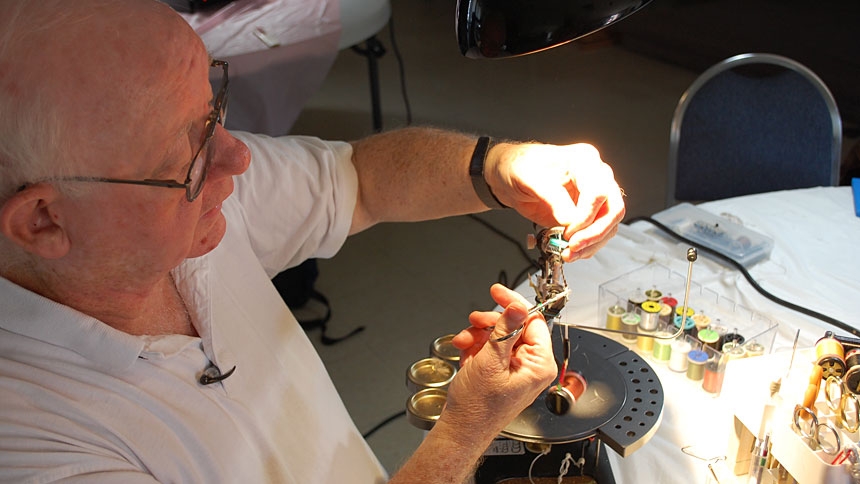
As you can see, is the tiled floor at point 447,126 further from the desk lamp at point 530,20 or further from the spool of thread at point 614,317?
the desk lamp at point 530,20

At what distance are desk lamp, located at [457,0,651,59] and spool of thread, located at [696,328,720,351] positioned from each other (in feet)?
2.24

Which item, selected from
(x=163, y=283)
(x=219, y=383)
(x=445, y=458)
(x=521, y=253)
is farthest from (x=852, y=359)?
(x=521, y=253)

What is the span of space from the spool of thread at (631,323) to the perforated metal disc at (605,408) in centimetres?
15

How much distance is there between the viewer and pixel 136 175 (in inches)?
31.7

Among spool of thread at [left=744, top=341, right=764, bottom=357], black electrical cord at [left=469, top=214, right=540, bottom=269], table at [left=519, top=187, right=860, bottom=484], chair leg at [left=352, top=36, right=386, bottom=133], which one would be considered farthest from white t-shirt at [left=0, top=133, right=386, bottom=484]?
chair leg at [left=352, top=36, right=386, bottom=133]

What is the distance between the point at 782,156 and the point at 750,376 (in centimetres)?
127

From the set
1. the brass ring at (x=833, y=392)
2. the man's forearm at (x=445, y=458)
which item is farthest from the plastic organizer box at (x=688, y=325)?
the man's forearm at (x=445, y=458)

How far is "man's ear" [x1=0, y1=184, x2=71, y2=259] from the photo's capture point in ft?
2.40

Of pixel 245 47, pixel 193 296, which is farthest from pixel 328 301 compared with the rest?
pixel 193 296

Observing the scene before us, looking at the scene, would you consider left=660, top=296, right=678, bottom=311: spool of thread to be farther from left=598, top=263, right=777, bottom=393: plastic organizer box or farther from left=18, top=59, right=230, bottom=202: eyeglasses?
left=18, top=59, right=230, bottom=202: eyeglasses

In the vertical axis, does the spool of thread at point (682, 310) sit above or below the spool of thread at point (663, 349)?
above

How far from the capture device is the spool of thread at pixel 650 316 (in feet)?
4.17

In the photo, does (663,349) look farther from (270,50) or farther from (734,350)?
(270,50)

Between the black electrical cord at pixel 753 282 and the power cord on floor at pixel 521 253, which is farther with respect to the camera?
the power cord on floor at pixel 521 253
